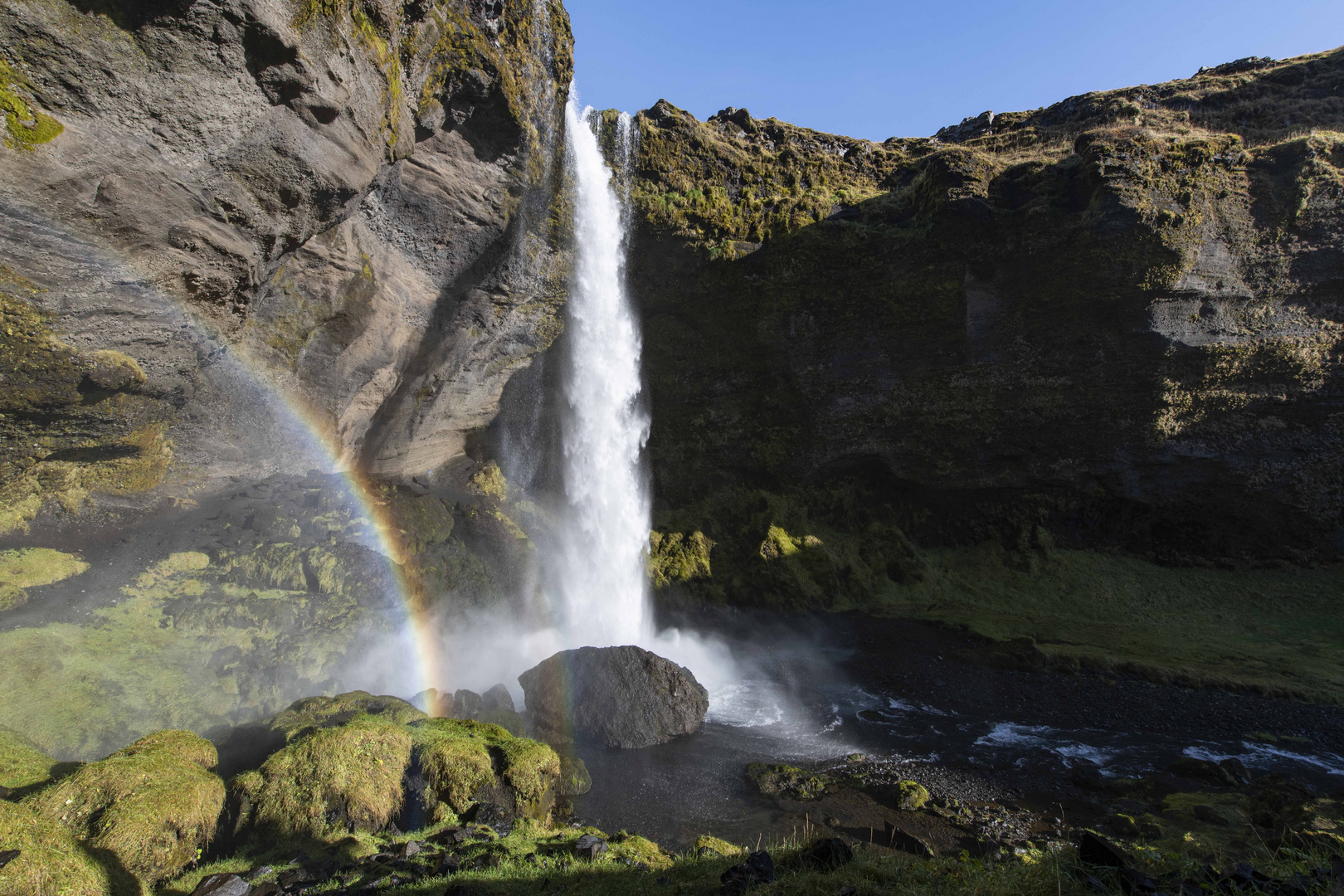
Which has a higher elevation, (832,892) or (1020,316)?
(1020,316)

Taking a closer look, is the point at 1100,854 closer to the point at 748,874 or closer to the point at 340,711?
the point at 748,874

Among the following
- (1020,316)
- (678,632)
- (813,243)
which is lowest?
(678,632)

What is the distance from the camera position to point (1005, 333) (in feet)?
74.6

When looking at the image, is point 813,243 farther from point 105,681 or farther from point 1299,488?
point 105,681

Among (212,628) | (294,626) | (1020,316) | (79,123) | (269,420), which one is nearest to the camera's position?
(79,123)

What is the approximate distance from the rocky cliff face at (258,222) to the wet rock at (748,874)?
12511 mm

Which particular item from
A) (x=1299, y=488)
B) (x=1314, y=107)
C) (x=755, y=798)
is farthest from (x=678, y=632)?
(x=1314, y=107)

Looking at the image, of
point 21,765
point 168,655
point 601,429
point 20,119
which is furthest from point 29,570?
point 601,429

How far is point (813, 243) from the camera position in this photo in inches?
904

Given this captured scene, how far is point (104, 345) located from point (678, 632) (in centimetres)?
1902

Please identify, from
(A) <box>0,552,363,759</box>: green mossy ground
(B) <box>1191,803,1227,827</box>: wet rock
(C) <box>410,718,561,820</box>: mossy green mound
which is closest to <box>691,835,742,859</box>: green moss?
(C) <box>410,718,561,820</box>: mossy green mound

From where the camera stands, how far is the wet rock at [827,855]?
5020 mm

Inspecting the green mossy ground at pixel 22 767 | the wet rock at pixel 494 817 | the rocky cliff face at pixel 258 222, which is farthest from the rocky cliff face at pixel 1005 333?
the green mossy ground at pixel 22 767

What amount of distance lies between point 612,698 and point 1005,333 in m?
20.2
